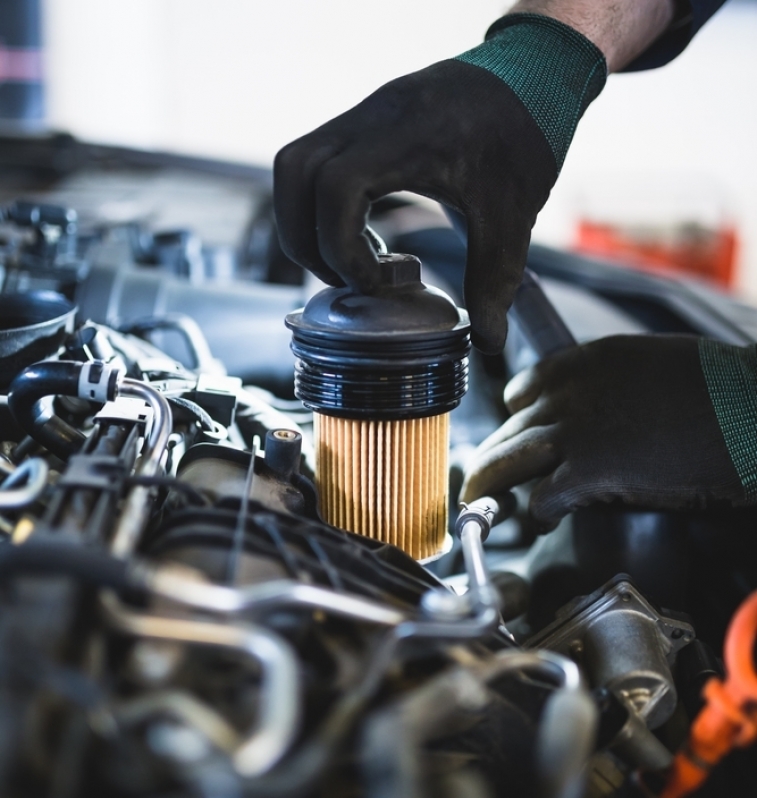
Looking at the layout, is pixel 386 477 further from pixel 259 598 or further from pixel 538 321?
pixel 538 321

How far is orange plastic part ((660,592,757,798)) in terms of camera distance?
1.75 ft

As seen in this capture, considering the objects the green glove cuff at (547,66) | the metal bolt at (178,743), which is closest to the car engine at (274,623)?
the metal bolt at (178,743)

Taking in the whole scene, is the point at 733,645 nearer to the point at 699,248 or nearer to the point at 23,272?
the point at 23,272

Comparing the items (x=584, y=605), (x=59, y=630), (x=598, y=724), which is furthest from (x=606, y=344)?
(x=59, y=630)

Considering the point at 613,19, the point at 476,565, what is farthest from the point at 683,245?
the point at 476,565

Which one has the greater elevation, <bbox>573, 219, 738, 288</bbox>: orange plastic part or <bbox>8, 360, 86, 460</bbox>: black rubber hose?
<bbox>8, 360, 86, 460</bbox>: black rubber hose

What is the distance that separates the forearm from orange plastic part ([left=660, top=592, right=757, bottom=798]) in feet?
2.52

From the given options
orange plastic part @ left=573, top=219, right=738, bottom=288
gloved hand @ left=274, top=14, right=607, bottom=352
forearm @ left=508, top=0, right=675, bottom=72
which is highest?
forearm @ left=508, top=0, right=675, bottom=72

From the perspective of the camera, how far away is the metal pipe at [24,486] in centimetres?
61

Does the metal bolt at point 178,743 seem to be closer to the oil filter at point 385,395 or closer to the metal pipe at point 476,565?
the metal pipe at point 476,565

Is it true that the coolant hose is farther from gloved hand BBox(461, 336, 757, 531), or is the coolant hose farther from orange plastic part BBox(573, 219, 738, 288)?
orange plastic part BBox(573, 219, 738, 288)

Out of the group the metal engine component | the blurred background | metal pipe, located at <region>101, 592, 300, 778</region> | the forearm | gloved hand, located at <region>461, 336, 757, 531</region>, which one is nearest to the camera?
metal pipe, located at <region>101, 592, 300, 778</region>

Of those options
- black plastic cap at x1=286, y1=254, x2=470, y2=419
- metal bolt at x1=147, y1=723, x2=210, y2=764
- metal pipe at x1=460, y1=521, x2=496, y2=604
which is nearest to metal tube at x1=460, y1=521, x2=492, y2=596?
metal pipe at x1=460, y1=521, x2=496, y2=604

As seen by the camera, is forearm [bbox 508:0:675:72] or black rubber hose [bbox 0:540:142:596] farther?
forearm [bbox 508:0:675:72]
